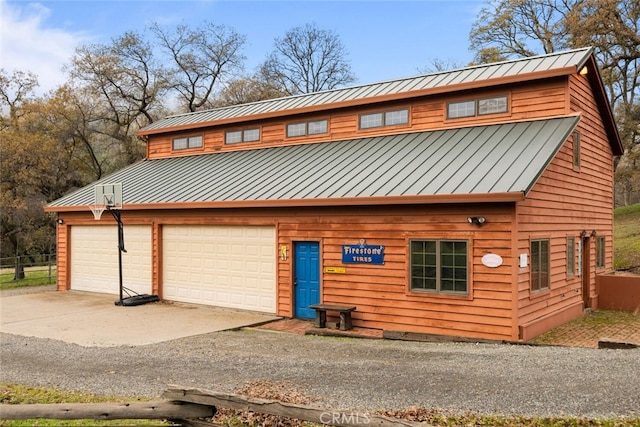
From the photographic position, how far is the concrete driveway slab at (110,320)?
38.0 ft

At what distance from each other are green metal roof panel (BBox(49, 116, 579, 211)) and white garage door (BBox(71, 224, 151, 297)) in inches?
44.3

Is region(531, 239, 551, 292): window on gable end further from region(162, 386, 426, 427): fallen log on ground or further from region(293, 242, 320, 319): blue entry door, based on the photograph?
region(162, 386, 426, 427): fallen log on ground

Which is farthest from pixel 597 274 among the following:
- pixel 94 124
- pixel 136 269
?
pixel 94 124

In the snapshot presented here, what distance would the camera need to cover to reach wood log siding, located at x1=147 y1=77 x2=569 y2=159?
43.8ft

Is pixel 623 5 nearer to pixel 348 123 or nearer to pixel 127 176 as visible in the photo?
pixel 348 123

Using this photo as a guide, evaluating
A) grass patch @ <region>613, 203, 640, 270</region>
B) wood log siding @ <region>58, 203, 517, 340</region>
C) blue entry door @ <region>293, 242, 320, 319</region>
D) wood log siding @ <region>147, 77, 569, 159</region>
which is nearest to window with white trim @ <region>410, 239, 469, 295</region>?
wood log siding @ <region>58, 203, 517, 340</region>

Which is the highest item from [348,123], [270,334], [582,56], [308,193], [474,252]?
[582,56]

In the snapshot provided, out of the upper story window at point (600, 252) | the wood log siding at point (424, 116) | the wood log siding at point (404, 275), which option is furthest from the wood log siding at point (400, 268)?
the upper story window at point (600, 252)

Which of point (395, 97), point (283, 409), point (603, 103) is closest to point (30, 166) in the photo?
point (395, 97)

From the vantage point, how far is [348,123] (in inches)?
660

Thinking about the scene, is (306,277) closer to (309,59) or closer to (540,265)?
(540,265)

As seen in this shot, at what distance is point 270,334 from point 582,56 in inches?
417

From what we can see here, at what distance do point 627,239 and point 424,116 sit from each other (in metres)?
15.8

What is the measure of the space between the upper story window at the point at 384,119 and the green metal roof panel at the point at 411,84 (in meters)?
0.59
